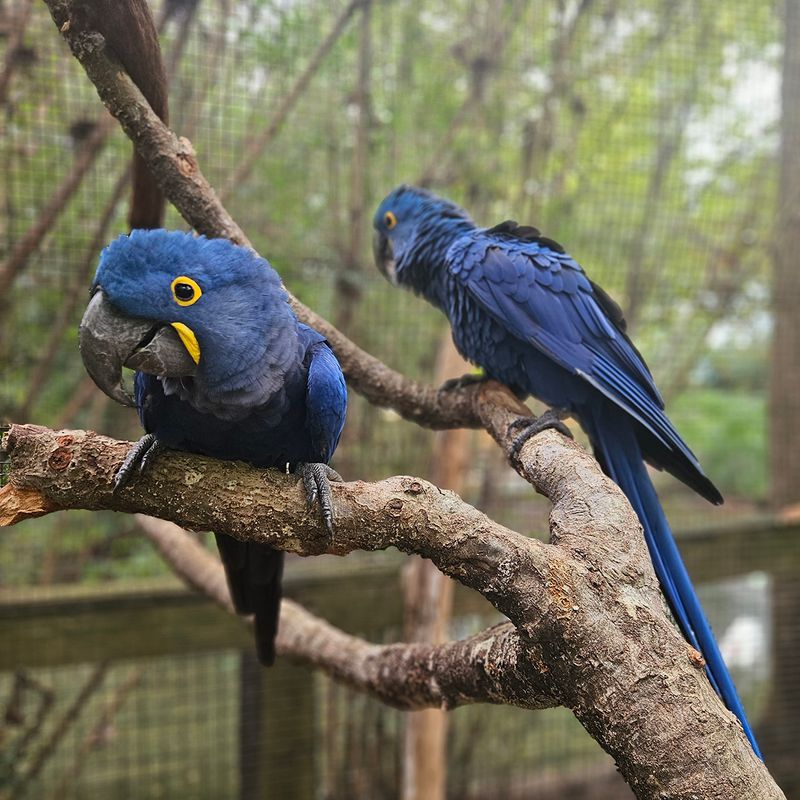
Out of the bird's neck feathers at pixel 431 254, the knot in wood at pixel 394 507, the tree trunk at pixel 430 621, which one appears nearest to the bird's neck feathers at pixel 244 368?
the knot in wood at pixel 394 507

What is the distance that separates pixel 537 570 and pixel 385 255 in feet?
4.09

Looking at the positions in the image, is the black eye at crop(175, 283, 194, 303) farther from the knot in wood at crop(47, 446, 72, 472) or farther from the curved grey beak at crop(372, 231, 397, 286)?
the curved grey beak at crop(372, 231, 397, 286)

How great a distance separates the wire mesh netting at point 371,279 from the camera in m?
1.77

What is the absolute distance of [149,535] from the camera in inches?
64.9

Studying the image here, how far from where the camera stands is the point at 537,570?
0.69 meters

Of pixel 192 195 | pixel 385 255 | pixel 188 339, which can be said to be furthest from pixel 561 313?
pixel 188 339

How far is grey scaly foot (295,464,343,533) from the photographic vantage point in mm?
726

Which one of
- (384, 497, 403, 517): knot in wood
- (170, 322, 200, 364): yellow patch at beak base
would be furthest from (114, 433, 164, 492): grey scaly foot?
(384, 497, 403, 517): knot in wood

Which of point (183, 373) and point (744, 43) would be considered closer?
point (183, 373)

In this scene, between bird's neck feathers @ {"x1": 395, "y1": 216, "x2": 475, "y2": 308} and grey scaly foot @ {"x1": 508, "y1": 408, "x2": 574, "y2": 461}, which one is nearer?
grey scaly foot @ {"x1": 508, "y1": 408, "x2": 574, "y2": 461}

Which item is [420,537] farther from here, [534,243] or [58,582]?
[58,582]

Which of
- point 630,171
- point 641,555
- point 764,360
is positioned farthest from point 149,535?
point 764,360

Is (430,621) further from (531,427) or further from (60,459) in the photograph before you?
(60,459)

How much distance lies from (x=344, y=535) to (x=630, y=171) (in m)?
2.06
